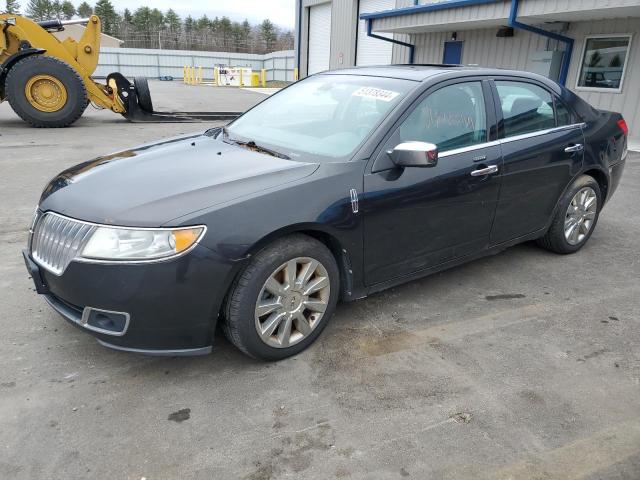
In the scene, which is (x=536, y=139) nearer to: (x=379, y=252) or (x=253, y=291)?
(x=379, y=252)

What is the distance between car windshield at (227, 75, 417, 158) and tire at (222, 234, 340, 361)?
2.14 feet

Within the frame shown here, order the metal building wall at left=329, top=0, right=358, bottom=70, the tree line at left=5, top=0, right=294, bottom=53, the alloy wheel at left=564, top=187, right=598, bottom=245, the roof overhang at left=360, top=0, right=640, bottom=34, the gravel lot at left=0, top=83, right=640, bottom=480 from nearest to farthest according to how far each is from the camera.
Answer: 1. the gravel lot at left=0, top=83, right=640, bottom=480
2. the alloy wheel at left=564, top=187, right=598, bottom=245
3. the roof overhang at left=360, top=0, right=640, bottom=34
4. the metal building wall at left=329, top=0, right=358, bottom=70
5. the tree line at left=5, top=0, right=294, bottom=53

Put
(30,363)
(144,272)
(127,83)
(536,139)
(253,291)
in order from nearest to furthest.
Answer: (144,272) < (253,291) < (30,363) < (536,139) < (127,83)

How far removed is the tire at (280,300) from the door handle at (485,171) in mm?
1190

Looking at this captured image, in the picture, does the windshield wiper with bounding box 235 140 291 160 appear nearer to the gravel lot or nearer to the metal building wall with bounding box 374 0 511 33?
the gravel lot

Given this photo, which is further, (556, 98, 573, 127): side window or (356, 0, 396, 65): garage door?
(356, 0, 396, 65): garage door

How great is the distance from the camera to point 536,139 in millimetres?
3812

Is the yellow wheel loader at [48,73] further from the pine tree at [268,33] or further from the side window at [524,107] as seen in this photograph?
the pine tree at [268,33]

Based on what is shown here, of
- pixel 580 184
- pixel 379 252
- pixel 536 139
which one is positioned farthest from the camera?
pixel 580 184

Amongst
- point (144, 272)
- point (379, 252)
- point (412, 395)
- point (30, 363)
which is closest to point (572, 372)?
point (412, 395)

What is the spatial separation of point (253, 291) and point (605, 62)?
11.9m

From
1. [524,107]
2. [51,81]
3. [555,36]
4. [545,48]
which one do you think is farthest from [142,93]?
[524,107]

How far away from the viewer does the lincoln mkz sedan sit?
2.40 m

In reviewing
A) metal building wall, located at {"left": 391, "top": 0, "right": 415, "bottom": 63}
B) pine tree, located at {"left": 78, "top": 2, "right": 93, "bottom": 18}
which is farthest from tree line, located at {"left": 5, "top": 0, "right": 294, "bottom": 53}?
metal building wall, located at {"left": 391, "top": 0, "right": 415, "bottom": 63}
